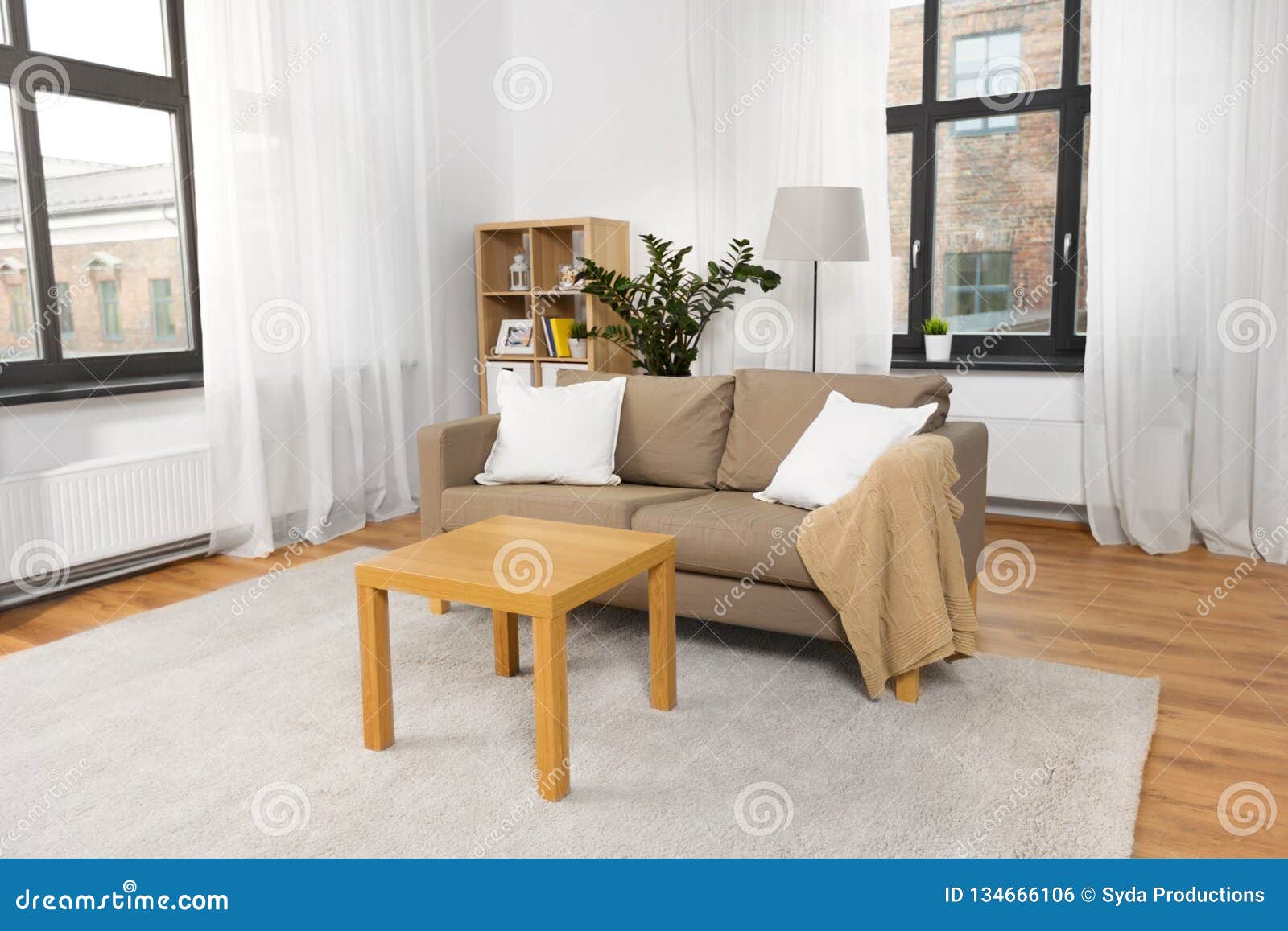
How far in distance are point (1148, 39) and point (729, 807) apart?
3.51 metres

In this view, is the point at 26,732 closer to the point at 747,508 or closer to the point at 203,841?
the point at 203,841

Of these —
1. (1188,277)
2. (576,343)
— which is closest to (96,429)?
(576,343)

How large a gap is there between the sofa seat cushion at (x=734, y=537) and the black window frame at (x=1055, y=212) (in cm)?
207

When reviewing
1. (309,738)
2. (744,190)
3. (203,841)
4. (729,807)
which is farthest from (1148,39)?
(203,841)

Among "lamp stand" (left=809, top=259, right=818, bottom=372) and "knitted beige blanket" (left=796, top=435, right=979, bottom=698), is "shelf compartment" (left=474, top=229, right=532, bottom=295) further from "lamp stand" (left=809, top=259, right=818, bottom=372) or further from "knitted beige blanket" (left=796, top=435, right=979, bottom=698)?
"knitted beige blanket" (left=796, top=435, right=979, bottom=698)

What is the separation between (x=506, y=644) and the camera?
2.80 meters

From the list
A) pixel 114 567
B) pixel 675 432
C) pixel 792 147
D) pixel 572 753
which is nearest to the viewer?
pixel 572 753

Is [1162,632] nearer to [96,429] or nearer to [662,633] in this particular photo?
[662,633]

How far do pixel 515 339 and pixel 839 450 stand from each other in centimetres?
268

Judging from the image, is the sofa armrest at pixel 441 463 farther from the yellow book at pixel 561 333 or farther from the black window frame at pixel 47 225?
the yellow book at pixel 561 333

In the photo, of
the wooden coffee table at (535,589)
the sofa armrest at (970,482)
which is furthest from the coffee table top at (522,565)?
the sofa armrest at (970,482)

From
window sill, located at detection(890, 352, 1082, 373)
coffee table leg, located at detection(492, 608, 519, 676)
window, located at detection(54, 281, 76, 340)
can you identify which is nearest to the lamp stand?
window sill, located at detection(890, 352, 1082, 373)

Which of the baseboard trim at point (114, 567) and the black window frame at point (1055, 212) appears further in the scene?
the black window frame at point (1055, 212)

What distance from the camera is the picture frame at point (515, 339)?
526 centimetres
